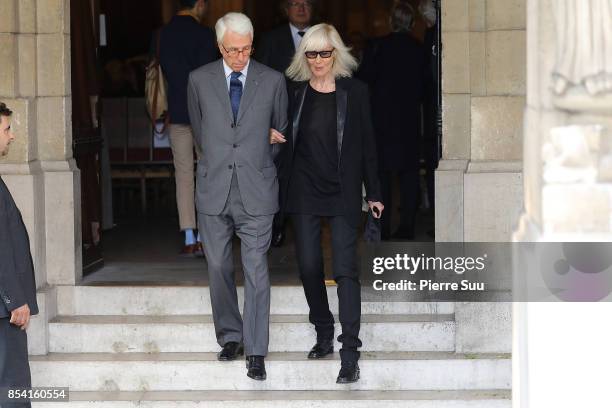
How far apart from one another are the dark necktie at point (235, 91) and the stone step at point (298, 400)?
1.68 metres

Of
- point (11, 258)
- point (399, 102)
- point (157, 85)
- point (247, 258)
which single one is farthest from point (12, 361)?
point (399, 102)

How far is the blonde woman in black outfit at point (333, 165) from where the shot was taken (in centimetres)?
816

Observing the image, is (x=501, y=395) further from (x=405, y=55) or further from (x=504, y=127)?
(x=405, y=55)

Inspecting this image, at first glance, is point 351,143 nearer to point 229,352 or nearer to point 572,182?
point 229,352

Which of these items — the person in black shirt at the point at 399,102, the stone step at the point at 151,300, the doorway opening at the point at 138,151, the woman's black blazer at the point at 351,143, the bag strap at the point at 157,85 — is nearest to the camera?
the woman's black blazer at the point at 351,143

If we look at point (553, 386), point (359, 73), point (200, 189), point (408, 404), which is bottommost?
point (408, 404)

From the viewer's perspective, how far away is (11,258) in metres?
6.95

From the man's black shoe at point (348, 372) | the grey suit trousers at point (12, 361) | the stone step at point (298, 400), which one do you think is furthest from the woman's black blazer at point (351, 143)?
the grey suit trousers at point (12, 361)

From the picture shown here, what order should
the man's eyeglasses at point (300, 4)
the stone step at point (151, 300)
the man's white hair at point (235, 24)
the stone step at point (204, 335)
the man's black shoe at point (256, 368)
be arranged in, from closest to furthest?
the man's white hair at point (235, 24) < the man's black shoe at point (256, 368) < the stone step at point (204, 335) < the stone step at point (151, 300) < the man's eyeglasses at point (300, 4)

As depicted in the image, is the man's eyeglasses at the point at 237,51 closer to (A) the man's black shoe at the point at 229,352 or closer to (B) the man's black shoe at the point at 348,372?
(A) the man's black shoe at the point at 229,352

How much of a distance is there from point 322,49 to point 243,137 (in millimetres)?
689

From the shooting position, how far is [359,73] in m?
11.5

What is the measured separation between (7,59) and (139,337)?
195 centimetres

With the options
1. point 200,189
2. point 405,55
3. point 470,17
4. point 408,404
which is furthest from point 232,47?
point 405,55
